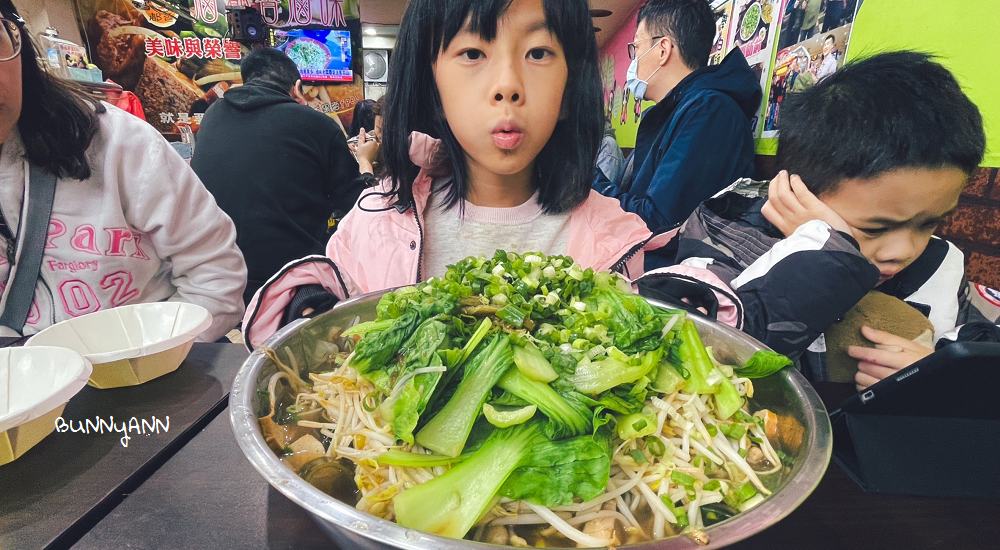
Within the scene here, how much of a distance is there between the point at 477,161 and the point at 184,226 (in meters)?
1.23

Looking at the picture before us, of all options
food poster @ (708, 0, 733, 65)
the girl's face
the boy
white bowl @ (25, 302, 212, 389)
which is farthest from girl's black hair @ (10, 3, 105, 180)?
food poster @ (708, 0, 733, 65)

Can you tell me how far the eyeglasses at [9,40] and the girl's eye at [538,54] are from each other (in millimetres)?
1503

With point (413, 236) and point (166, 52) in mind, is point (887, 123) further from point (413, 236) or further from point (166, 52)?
point (166, 52)

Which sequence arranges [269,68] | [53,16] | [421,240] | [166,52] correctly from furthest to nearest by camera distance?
1. [166,52]
2. [53,16]
3. [269,68]
4. [421,240]

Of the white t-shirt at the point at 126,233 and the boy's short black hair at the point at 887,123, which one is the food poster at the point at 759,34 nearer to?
the boy's short black hair at the point at 887,123

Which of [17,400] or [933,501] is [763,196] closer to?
[933,501]

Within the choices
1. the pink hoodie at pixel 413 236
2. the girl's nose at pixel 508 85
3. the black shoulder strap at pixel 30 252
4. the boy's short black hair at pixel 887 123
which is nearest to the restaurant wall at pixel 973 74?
the boy's short black hair at pixel 887 123

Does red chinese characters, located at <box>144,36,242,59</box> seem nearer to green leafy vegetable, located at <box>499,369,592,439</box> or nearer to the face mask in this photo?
the face mask

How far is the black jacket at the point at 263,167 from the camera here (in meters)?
2.65

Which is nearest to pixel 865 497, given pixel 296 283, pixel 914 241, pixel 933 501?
pixel 933 501

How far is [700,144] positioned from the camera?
239cm

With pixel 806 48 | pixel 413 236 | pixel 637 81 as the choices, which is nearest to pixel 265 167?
pixel 413 236

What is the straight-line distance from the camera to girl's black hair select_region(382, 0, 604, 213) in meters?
1.12

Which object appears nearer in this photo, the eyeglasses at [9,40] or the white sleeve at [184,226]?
the eyeglasses at [9,40]
